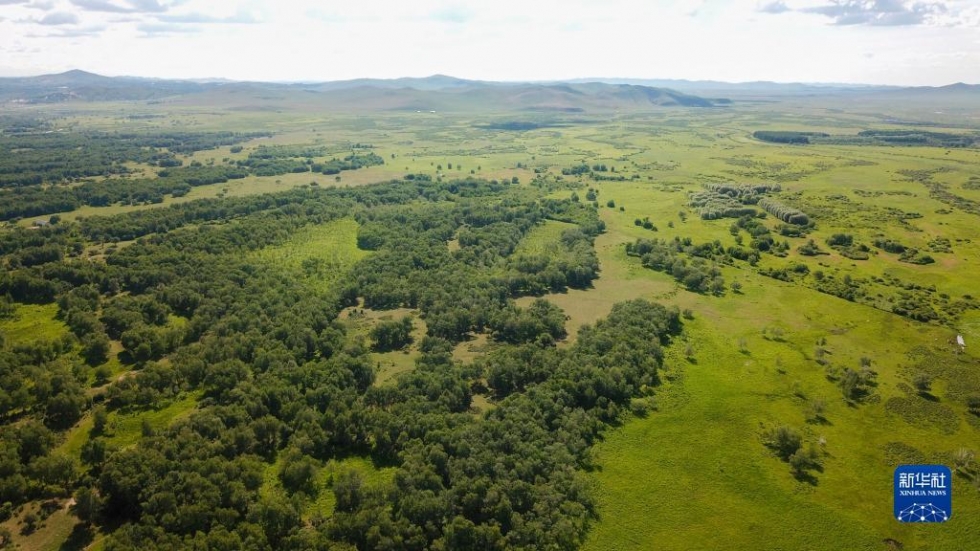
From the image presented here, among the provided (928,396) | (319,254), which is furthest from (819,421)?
(319,254)

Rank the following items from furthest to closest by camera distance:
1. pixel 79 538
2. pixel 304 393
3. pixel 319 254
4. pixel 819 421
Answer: pixel 319 254
pixel 304 393
pixel 819 421
pixel 79 538

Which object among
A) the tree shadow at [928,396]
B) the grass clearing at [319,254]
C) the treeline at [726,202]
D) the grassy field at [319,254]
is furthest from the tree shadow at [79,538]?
the treeline at [726,202]

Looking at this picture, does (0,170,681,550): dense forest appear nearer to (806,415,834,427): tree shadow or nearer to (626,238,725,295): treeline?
(626,238,725,295): treeline

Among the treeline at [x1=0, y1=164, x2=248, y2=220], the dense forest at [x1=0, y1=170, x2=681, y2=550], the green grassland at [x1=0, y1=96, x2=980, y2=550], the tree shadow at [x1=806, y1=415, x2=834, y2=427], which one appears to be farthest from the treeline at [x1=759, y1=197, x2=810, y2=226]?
Answer: the treeline at [x1=0, y1=164, x2=248, y2=220]

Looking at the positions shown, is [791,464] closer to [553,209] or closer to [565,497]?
[565,497]

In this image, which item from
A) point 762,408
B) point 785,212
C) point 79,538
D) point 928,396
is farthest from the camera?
point 785,212

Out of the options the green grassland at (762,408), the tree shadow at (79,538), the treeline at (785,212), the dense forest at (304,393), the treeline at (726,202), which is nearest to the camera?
the tree shadow at (79,538)

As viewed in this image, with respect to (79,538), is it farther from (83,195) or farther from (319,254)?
(83,195)

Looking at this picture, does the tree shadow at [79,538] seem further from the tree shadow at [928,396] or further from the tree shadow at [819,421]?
the tree shadow at [928,396]

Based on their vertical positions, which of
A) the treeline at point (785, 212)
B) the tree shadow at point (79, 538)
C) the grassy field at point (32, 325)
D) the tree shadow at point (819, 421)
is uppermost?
the treeline at point (785, 212)

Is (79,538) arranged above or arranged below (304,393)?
below
